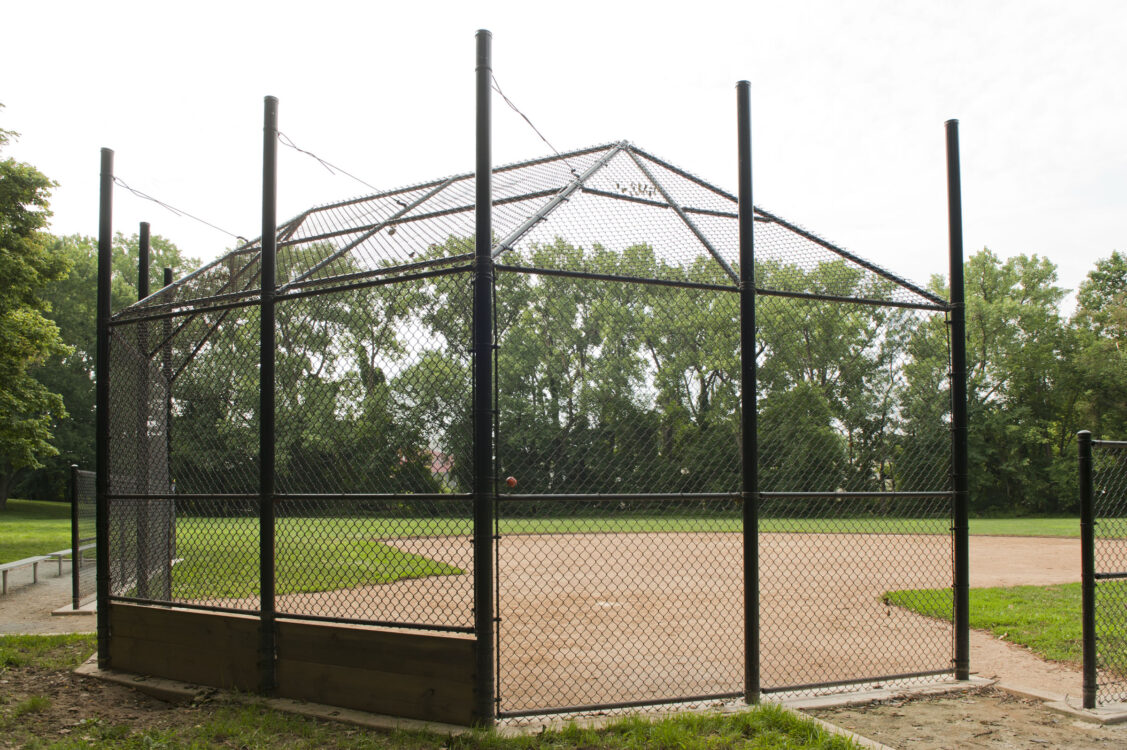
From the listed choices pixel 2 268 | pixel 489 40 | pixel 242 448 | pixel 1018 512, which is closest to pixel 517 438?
pixel 242 448

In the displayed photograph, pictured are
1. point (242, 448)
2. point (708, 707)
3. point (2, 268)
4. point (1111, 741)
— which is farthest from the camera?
point (2, 268)

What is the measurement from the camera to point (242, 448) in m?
6.75

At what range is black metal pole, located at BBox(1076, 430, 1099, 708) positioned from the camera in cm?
477

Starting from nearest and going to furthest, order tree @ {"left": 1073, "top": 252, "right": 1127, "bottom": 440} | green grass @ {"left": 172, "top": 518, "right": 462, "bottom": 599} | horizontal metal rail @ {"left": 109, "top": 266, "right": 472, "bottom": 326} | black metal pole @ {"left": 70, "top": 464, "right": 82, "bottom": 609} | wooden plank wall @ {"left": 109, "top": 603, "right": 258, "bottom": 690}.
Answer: horizontal metal rail @ {"left": 109, "top": 266, "right": 472, "bottom": 326}, wooden plank wall @ {"left": 109, "top": 603, "right": 258, "bottom": 690}, green grass @ {"left": 172, "top": 518, "right": 462, "bottom": 599}, black metal pole @ {"left": 70, "top": 464, "right": 82, "bottom": 609}, tree @ {"left": 1073, "top": 252, "right": 1127, "bottom": 440}

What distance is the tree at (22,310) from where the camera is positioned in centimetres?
1541

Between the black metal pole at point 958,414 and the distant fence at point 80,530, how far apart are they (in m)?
8.14

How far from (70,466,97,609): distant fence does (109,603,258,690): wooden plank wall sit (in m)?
3.05

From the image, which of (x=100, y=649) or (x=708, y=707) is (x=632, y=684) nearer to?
(x=708, y=707)

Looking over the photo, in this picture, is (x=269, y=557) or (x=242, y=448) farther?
(x=242, y=448)

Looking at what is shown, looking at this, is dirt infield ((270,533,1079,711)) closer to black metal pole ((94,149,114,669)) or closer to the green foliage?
black metal pole ((94,149,114,669))

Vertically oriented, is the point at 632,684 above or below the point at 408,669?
below

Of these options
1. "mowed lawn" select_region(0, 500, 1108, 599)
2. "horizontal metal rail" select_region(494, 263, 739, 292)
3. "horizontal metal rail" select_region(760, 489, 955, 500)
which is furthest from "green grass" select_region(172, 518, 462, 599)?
"horizontal metal rail" select_region(760, 489, 955, 500)

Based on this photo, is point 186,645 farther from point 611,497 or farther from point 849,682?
point 849,682

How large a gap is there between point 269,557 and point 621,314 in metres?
3.13
